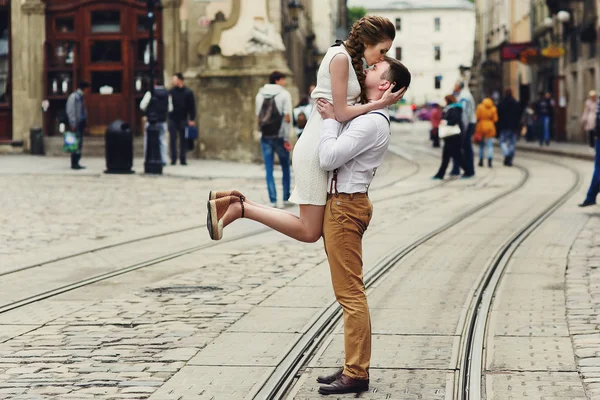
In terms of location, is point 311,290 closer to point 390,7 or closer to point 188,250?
point 188,250

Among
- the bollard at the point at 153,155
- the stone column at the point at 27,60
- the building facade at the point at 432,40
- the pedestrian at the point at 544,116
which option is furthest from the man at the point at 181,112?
the building facade at the point at 432,40

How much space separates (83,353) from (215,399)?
130cm

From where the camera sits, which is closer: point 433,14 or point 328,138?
point 328,138

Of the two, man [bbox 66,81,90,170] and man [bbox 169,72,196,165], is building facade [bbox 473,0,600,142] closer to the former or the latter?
man [bbox 169,72,196,165]

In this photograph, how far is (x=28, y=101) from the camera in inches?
1147

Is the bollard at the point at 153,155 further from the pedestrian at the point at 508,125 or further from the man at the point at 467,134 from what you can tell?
the pedestrian at the point at 508,125

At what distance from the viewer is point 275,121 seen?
645 inches

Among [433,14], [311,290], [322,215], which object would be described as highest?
[433,14]

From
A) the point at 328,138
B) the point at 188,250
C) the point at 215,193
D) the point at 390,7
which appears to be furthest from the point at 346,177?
the point at 390,7

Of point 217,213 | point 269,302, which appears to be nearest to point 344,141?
point 217,213

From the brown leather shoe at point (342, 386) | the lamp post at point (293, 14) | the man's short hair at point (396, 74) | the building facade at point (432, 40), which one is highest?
the building facade at point (432, 40)

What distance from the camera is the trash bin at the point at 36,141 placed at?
29.1 metres

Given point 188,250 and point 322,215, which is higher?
point 322,215

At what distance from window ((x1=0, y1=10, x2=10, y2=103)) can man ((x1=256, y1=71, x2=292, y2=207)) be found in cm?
1451
